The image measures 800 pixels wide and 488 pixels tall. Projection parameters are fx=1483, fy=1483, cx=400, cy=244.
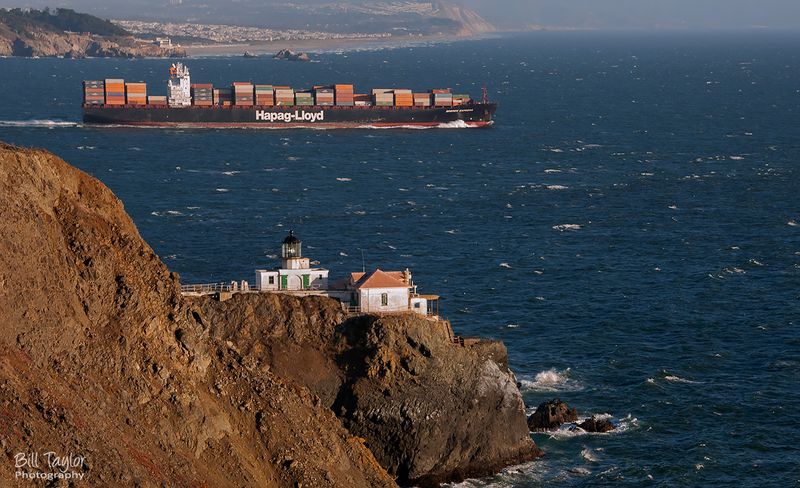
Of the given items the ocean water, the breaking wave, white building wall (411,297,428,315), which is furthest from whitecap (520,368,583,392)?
white building wall (411,297,428,315)

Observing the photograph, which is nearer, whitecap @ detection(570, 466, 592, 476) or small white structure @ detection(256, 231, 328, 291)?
whitecap @ detection(570, 466, 592, 476)

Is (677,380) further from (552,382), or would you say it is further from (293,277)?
(293,277)

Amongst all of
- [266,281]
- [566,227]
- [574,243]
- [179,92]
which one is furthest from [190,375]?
[179,92]

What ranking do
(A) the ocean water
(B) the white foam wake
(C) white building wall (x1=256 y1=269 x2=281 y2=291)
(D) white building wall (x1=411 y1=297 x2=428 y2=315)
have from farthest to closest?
(B) the white foam wake, (A) the ocean water, (C) white building wall (x1=256 y1=269 x2=281 y2=291), (D) white building wall (x1=411 y1=297 x2=428 y2=315)

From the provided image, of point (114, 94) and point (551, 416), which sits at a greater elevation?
point (114, 94)

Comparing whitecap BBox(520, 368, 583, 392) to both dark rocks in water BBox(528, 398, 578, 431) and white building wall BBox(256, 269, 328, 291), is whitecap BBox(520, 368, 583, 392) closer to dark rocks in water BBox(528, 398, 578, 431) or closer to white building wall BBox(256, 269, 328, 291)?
dark rocks in water BBox(528, 398, 578, 431)

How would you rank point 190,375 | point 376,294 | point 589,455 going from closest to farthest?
point 190,375 < point 376,294 < point 589,455

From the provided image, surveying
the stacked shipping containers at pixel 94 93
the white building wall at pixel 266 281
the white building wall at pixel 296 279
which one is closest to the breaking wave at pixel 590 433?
the white building wall at pixel 296 279
